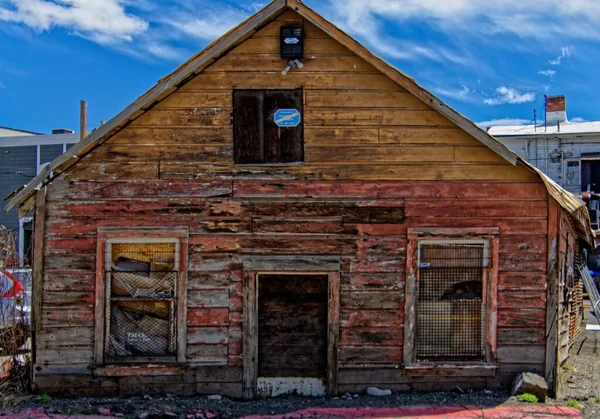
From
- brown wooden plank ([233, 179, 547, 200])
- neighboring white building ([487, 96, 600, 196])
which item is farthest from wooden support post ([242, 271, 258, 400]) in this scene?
neighboring white building ([487, 96, 600, 196])

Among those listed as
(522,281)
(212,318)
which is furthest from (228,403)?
(522,281)

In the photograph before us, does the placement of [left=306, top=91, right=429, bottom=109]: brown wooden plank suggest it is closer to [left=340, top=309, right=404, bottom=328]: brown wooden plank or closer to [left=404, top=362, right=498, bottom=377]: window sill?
[left=340, top=309, right=404, bottom=328]: brown wooden plank

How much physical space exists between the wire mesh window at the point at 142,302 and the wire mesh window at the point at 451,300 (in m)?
3.44

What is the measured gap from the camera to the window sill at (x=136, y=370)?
946cm

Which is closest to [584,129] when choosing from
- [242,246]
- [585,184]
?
[585,184]

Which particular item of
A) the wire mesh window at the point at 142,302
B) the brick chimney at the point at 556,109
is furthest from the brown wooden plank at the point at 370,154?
the brick chimney at the point at 556,109

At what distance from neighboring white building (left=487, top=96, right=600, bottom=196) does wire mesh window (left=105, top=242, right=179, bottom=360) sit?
2097 cm

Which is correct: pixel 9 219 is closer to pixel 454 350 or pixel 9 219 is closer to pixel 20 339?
pixel 20 339

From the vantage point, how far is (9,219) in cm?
2575

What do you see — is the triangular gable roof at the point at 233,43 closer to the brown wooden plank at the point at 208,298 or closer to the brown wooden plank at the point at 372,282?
the brown wooden plank at the point at 372,282

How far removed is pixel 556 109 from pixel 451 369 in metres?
23.0

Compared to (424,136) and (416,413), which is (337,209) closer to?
(424,136)

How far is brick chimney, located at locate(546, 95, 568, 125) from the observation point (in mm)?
29781

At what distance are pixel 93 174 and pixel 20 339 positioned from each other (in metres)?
2.79
